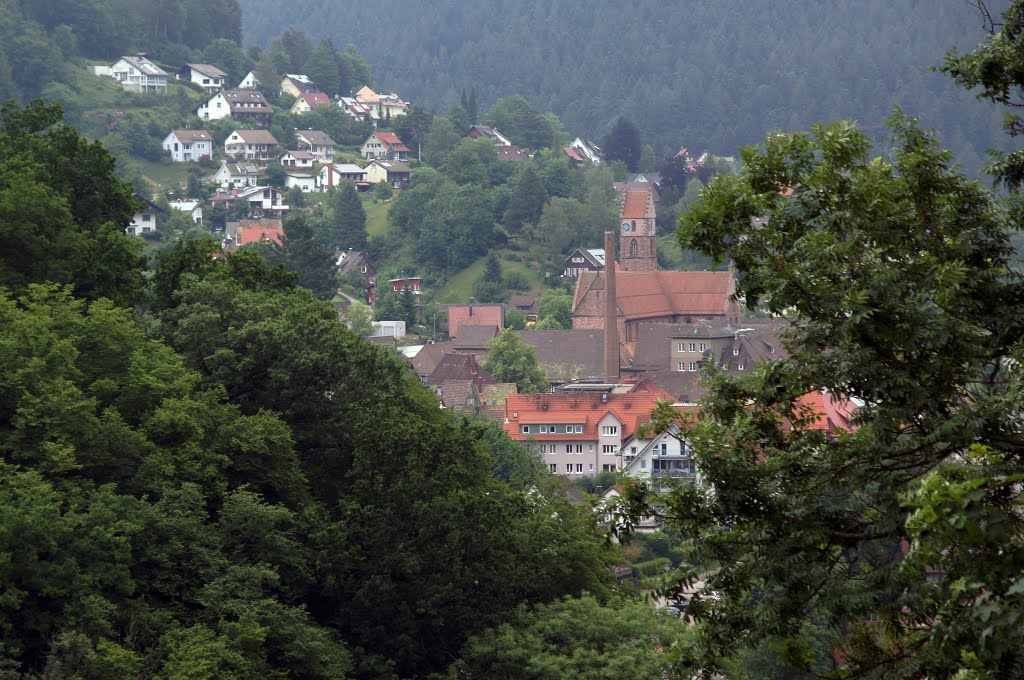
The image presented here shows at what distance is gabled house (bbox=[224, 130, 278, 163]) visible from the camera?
16000cm

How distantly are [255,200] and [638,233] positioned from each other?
40.3 metres

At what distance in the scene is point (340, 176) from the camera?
528 feet

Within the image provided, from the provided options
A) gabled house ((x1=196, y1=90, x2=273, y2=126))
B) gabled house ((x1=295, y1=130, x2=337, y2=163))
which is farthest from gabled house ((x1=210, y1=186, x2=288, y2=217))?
gabled house ((x1=196, y1=90, x2=273, y2=126))

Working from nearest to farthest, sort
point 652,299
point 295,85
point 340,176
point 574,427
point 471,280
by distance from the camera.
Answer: point 574,427, point 652,299, point 471,280, point 340,176, point 295,85

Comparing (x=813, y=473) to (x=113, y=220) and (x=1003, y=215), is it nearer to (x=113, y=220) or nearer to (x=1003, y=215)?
(x=1003, y=215)

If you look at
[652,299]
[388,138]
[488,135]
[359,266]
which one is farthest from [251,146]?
[652,299]

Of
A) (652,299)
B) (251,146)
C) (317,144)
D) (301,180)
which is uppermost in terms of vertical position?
(317,144)

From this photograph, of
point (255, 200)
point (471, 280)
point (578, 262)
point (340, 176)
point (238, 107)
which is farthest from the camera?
point (238, 107)

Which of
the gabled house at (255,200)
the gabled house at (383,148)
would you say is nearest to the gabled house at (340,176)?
the gabled house at (255,200)

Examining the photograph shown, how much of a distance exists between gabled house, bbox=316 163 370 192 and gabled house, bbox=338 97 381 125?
17.0 m

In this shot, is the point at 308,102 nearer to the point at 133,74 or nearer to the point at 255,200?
the point at 133,74

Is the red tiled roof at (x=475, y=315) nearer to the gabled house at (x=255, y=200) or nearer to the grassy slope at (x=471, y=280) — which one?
the grassy slope at (x=471, y=280)

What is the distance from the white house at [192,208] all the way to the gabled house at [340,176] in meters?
15.6

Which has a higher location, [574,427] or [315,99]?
[315,99]
